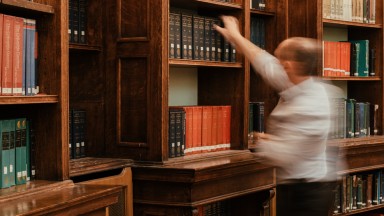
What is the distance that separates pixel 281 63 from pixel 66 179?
3.84 feet

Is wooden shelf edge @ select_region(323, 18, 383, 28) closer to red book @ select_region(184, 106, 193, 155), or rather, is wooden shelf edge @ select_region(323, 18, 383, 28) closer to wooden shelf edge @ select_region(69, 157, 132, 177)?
red book @ select_region(184, 106, 193, 155)

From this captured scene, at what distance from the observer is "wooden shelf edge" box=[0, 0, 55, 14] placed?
2662 millimetres

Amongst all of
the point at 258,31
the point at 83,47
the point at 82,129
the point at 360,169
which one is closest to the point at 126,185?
the point at 82,129

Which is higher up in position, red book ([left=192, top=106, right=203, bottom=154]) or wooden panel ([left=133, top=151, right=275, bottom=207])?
red book ([left=192, top=106, right=203, bottom=154])

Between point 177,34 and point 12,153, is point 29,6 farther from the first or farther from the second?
point 177,34

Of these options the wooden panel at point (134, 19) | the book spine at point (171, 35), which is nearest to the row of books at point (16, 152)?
the wooden panel at point (134, 19)

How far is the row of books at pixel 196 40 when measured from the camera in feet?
12.5

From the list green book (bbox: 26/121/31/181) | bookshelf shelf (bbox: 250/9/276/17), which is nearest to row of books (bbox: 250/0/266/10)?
bookshelf shelf (bbox: 250/9/276/17)

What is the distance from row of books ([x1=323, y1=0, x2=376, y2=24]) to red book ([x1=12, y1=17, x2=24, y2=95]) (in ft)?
9.20

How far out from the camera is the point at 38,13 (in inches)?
116

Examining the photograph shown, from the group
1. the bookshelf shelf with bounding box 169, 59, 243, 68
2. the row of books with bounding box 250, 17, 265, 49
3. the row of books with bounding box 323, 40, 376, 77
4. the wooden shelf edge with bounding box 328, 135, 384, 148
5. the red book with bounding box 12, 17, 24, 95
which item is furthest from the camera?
the row of books with bounding box 323, 40, 376, 77

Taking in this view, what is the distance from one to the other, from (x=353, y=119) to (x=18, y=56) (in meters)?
3.15

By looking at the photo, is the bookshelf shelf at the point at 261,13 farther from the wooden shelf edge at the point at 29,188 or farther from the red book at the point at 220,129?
the wooden shelf edge at the point at 29,188

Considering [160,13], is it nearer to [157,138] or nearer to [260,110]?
[157,138]
